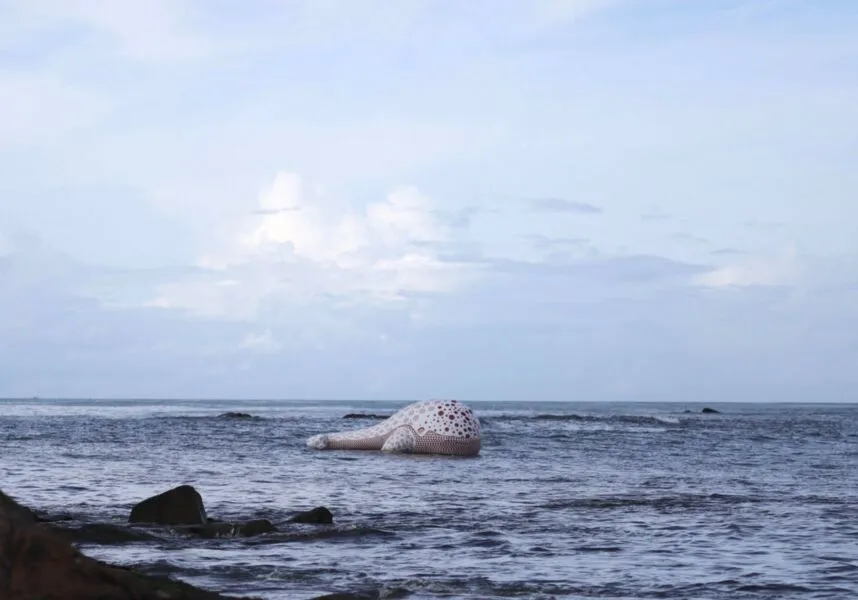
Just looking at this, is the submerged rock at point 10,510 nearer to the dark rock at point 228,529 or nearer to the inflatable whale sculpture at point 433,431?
the dark rock at point 228,529

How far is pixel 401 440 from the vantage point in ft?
93.6

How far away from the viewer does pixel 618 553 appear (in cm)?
1222

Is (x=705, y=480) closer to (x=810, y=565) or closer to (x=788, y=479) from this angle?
(x=788, y=479)

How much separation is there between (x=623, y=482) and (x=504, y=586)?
37.5 feet

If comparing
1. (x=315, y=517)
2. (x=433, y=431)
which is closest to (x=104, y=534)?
(x=315, y=517)

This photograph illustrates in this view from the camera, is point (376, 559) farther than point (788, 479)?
No

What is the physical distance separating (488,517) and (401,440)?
43.8 ft

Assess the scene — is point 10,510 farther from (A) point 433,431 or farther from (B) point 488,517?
(A) point 433,431

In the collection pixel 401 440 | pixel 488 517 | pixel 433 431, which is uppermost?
pixel 433 431

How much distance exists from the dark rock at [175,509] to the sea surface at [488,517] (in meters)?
0.65

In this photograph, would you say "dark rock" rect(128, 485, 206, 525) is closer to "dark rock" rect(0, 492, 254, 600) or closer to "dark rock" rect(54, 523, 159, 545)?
"dark rock" rect(54, 523, 159, 545)

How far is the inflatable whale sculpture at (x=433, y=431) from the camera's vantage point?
27812mm

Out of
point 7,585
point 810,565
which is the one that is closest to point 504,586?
point 810,565

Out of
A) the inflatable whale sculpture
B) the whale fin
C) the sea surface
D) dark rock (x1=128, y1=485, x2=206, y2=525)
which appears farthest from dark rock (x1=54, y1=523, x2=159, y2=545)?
the whale fin
